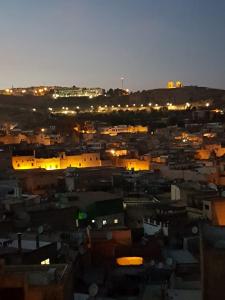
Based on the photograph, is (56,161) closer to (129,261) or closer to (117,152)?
→ (117,152)

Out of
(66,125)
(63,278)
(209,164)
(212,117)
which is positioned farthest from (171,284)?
(212,117)

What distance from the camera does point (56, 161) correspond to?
25859 mm

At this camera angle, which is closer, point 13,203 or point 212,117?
point 13,203

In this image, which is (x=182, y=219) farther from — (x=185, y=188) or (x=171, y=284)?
(x=171, y=284)

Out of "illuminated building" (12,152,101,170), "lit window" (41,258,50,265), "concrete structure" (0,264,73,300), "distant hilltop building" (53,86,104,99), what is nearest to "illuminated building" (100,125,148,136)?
"illuminated building" (12,152,101,170)

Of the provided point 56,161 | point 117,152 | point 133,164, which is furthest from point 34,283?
point 117,152

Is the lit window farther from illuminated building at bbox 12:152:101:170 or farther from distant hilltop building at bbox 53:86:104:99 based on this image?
distant hilltop building at bbox 53:86:104:99

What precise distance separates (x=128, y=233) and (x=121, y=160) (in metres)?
16.6

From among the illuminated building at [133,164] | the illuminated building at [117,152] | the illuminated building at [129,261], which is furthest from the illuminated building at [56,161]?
the illuminated building at [129,261]

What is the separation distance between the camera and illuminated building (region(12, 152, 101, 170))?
25641mm

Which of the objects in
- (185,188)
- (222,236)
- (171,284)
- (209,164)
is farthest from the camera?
(209,164)

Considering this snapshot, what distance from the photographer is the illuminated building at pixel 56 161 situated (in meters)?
25.6

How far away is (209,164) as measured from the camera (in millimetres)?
21734

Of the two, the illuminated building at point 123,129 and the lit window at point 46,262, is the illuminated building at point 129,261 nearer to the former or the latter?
the lit window at point 46,262
